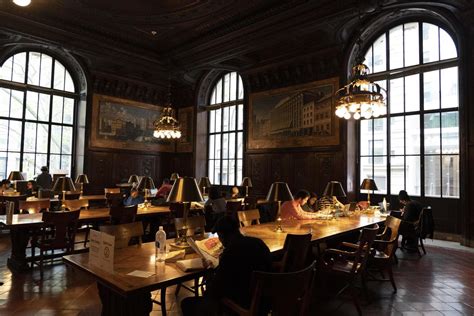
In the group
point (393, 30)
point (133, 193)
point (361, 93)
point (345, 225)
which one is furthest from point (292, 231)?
point (393, 30)

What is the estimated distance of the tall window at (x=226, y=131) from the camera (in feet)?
40.6

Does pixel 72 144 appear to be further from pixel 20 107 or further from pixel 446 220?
pixel 446 220

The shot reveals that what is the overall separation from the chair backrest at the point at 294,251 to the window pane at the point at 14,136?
10.9m

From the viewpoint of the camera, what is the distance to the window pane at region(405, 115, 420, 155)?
8398mm

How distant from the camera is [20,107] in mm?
10727

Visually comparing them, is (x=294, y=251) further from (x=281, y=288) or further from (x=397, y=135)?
(x=397, y=135)

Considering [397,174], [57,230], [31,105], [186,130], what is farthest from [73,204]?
[186,130]

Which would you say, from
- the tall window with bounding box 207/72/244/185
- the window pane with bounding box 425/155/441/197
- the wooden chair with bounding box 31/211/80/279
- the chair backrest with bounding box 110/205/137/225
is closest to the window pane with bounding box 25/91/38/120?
the tall window with bounding box 207/72/244/185

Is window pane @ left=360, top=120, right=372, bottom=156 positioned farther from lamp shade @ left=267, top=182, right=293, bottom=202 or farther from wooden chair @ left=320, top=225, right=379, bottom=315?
lamp shade @ left=267, top=182, right=293, bottom=202

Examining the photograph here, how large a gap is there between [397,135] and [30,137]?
1162 centimetres

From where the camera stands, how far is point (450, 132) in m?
7.85

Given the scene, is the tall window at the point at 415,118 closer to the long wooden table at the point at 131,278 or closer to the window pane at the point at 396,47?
the window pane at the point at 396,47

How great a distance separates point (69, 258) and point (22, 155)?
9830 millimetres

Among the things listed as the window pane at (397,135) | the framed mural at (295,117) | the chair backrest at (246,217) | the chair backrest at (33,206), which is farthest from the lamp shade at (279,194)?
the window pane at (397,135)
